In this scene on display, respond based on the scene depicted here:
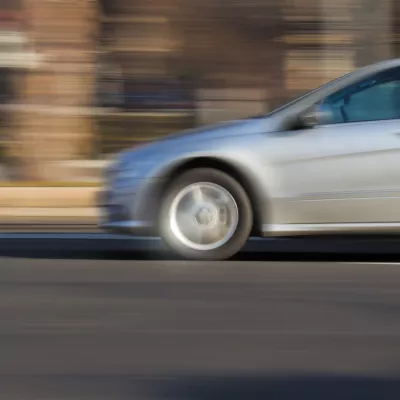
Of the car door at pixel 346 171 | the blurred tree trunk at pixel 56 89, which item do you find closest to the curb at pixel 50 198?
the blurred tree trunk at pixel 56 89

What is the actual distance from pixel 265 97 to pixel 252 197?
721 centimetres

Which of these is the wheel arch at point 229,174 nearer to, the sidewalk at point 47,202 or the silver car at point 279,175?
the silver car at point 279,175

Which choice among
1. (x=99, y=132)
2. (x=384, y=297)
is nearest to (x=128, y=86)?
(x=99, y=132)

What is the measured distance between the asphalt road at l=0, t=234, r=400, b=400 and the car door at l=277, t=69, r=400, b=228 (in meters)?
0.37

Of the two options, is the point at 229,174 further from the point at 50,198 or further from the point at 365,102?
the point at 50,198

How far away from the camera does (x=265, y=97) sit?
50.4ft

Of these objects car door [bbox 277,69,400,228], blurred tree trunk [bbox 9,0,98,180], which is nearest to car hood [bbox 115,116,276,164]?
car door [bbox 277,69,400,228]

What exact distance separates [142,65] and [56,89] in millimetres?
1238

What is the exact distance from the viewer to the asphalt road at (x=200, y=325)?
5.02m

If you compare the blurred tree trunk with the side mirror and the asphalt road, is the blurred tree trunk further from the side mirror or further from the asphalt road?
the side mirror

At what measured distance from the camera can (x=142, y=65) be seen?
51.1 ft

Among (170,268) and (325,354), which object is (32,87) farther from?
(325,354)

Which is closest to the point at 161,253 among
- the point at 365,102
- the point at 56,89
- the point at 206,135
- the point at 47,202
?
the point at 206,135

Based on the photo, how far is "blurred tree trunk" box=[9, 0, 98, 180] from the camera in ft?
49.1
